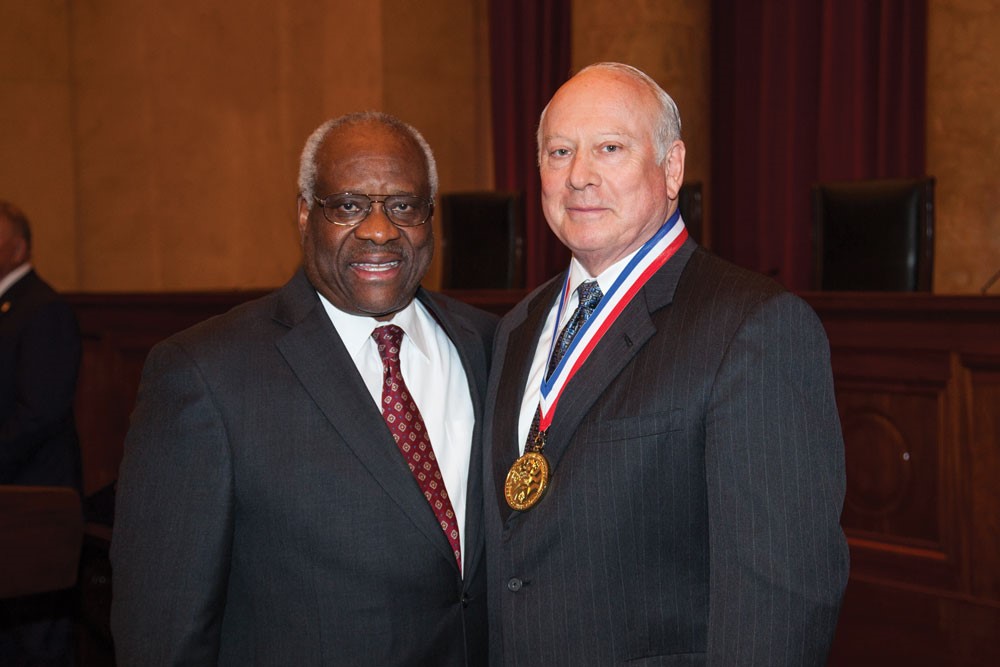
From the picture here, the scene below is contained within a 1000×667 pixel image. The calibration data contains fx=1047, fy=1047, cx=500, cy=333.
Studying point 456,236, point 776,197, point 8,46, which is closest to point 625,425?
point 456,236

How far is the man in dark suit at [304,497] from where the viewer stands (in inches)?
69.1

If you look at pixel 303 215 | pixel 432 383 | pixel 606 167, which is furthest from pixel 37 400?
pixel 606 167

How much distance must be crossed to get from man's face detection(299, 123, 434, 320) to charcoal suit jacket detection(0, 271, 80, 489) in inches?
93.5

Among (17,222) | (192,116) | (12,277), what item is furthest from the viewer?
(192,116)

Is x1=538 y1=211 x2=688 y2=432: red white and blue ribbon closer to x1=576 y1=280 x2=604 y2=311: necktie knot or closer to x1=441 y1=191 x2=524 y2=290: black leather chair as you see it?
x1=576 y1=280 x2=604 y2=311: necktie knot

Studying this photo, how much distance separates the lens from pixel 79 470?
414cm

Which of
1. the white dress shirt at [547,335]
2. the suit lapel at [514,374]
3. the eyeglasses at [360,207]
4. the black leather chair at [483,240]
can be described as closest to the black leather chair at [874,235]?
the black leather chair at [483,240]

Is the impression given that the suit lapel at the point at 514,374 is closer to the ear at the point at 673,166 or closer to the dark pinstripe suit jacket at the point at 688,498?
the dark pinstripe suit jacket at the point at 688,498

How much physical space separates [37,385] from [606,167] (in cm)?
290

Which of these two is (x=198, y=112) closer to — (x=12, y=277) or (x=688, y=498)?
(x=12, y=277)

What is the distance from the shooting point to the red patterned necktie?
1.85 meters

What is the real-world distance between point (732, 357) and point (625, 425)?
7.6 inches

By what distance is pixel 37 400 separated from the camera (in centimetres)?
386

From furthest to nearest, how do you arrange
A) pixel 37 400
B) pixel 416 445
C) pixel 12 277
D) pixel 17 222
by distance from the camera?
1. pixel 17 222
2. pixel 12 277
3. pixel 37 400
4. pixel 416 445
